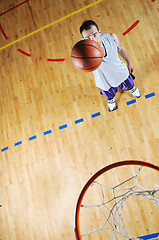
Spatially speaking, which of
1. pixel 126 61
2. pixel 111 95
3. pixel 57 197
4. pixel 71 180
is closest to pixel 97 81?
pixel 111 95

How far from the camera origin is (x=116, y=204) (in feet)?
10.8

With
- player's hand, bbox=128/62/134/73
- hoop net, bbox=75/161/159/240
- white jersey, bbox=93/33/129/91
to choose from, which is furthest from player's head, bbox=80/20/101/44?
hoop net, bbox=75/161/159/240

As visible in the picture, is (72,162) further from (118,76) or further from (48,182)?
(118,76)

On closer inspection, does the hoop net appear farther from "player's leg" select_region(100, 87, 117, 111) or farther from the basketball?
the basketball

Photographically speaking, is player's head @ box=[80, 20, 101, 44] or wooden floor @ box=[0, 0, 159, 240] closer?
player's head @ box=[80, 20, 101, 44]

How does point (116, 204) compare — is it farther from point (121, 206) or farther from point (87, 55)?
point (87, 55)

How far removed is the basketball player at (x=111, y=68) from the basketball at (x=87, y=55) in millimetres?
333

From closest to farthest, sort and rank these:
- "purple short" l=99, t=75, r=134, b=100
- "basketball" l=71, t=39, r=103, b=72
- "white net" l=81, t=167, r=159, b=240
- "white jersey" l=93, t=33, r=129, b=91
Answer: "basketball" l=71, t=39, r=103, b=72
"white net" l=81, t=167, r=159, b=240
"white jersey" l=93, t=33, r=129, b=91
"purple short" l=99, t=75, r=134, b=100

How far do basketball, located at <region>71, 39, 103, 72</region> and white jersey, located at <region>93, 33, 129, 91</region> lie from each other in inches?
15.3

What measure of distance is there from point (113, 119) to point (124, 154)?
1.85ft

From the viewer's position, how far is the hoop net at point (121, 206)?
3221mm

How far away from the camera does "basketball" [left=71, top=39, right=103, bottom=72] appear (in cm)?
305

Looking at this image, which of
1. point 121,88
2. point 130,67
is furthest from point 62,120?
point 130,67

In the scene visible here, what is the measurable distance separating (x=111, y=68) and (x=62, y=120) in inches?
45.2
